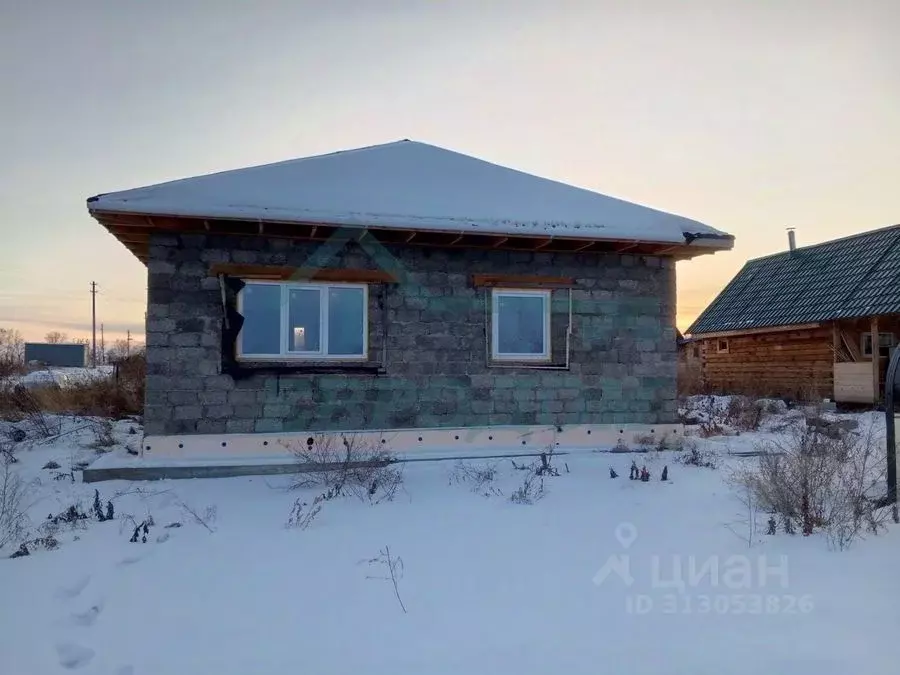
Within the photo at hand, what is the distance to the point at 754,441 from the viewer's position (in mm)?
10773

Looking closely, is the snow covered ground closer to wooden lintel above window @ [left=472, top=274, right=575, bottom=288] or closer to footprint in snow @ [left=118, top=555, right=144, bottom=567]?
footprint in snow @ [left=118, top=555, right=144, bottom=567]

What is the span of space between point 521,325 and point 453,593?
5.74 meters

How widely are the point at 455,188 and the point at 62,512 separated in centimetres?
Result: 669

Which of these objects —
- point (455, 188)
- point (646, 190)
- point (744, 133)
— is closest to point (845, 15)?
point (744, 133)

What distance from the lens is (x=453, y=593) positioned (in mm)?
4566

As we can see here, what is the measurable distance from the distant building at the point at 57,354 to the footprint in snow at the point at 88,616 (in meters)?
44.1

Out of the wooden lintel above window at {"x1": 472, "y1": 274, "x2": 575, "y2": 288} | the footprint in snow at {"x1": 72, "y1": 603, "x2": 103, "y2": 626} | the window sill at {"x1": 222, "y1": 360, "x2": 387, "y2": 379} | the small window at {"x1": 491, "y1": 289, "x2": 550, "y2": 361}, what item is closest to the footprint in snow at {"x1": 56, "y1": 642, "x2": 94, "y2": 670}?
the footprint in snow at {"x1": 72, "y1": 603, "x2": 103, "y2": 626}

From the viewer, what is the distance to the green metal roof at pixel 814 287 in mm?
17672

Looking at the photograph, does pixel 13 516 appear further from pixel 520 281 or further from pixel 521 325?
pixel 520 281

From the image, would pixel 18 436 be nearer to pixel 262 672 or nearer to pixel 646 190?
pixel 262 672

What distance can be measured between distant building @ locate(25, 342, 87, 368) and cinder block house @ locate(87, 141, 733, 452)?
39.2 m

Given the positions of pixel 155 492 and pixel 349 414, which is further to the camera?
pixel 349 414

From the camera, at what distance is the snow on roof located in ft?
27.6
